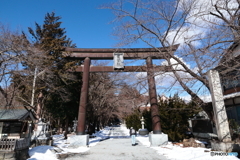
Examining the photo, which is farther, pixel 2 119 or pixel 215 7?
pixel 2 119

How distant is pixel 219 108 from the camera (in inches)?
317

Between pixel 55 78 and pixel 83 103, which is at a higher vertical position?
pixel 55 78

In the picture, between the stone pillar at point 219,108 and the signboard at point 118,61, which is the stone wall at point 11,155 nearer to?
the signboard at point 118,61

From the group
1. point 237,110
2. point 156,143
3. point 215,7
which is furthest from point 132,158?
point 237,110

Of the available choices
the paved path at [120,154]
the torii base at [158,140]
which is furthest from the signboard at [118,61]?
the paved path at [120,154]

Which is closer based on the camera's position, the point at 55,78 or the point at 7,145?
the point at 7,145

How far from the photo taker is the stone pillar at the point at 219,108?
7625 mm

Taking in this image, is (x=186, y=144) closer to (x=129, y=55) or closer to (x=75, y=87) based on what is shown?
(x=129, y=55)

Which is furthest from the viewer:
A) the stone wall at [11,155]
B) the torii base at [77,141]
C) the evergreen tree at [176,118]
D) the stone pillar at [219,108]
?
the evergreen tree at [176,118]

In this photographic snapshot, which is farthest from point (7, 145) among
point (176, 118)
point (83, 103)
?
point (176, 118)

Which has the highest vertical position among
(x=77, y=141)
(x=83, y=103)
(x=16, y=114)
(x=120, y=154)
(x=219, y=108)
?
(x=83, y=103)

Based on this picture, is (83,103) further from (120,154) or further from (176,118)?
(176,118)

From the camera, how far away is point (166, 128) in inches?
512

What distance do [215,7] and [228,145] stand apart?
21.0 ft
